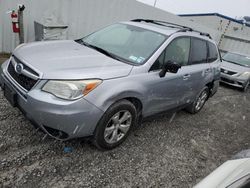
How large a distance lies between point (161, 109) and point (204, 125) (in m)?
1.67

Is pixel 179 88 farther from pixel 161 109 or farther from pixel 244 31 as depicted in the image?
pixel 244 31

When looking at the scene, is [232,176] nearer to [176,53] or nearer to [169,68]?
[169,68]

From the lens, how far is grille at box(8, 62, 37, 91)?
3066 mm

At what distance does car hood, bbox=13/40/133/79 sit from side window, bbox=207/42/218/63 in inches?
105

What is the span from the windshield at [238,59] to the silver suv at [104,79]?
6525 millimetres

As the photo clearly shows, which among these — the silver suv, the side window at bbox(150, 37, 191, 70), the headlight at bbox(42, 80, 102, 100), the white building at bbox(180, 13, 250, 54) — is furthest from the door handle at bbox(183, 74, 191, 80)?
the white building at bbox(180, 13, 250, 54)

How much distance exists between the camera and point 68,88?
2922mm

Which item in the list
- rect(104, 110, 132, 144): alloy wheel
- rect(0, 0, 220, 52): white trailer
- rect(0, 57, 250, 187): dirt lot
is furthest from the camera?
rect(0, 0, 220, 52): white trailer

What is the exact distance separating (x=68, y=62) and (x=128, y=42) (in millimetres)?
1220

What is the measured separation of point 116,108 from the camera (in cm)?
328

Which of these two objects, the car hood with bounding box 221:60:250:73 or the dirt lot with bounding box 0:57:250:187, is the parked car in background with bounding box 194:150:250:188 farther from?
the car hood with bounding box 221:60:250:73

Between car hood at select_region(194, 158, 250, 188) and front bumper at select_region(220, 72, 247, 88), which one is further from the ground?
car hood at select_region(194, 158, 250, 188)

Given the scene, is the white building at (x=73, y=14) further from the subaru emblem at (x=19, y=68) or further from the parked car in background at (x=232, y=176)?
the parked car in background at (x=232, y=176)

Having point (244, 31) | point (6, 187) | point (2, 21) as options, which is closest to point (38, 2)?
point (2, 21)
